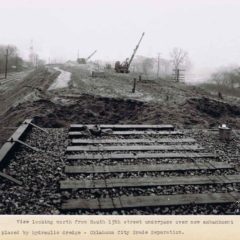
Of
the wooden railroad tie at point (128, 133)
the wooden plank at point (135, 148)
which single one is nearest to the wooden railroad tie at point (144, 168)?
the wooden plank at point (135, 148)

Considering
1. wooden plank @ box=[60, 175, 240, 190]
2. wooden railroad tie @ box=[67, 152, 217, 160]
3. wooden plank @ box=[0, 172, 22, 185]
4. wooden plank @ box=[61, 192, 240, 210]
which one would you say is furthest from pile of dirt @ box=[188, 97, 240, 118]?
wooden plank @ box=[0, 172, 22, 185]

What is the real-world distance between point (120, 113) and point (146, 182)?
7.22 m

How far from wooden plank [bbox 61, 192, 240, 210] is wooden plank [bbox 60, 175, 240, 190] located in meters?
0.45

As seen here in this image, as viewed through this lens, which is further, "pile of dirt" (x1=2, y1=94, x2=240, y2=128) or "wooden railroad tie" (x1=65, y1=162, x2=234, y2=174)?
"pile of dirt" (x1=2, y1=94, x2=240, y2=128)

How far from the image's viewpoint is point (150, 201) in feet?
17.4

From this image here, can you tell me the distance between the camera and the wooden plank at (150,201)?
5.14m

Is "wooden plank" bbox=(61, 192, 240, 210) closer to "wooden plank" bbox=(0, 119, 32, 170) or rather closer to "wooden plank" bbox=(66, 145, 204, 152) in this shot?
"wooden plank" bbox=(0, 119, 32, 170)

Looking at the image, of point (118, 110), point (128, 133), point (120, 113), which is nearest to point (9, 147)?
point (128, 133)

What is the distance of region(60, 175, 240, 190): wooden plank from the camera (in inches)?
229

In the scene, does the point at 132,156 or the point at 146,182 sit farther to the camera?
the point at 132,156

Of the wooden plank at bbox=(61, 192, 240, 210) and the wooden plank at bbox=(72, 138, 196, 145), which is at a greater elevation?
the wooden plank at bbox=(72, 138, 196, 145)

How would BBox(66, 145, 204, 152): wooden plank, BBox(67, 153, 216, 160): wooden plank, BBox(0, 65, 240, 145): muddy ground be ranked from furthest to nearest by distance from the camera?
1. BBox(0, 65, 240, 145): muddy ground
2. BBox(66, 145, 204, 152): wooden plank
3. BBox(67, 153, 216, 160): wooden plank

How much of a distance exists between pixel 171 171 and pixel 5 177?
2.65 m

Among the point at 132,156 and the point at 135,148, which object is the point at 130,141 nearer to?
the point at 135,148
